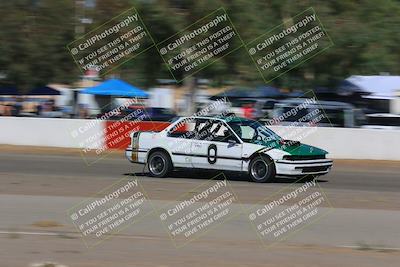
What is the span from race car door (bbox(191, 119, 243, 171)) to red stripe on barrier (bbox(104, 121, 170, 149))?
8389 millimetres

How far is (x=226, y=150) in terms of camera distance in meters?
15.6

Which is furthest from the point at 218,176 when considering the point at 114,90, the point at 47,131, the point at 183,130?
the point at 114,90

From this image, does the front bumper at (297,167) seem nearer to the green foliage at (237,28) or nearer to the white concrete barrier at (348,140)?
the white concrete barrier at (348,140)

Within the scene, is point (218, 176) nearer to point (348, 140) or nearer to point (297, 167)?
point (297, 167)

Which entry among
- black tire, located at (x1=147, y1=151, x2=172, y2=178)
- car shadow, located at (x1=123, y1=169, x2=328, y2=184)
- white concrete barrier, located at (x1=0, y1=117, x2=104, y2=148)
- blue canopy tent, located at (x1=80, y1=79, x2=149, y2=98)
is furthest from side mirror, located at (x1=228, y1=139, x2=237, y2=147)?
blue canopy tent, located at (x1=80, y1=79, x2=149, y2=98)

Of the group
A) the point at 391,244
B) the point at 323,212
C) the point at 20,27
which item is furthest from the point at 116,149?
the point at 391,244

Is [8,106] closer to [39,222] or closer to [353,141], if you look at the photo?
[353,141]

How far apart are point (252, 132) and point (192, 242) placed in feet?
24.0

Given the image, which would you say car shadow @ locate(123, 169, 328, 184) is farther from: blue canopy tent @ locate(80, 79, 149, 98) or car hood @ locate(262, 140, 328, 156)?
blue canopy tent @ locate(80, 79, 149, 98)

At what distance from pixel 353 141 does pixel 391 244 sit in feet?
47.8

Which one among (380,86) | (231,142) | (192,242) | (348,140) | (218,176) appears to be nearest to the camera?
(192,242)

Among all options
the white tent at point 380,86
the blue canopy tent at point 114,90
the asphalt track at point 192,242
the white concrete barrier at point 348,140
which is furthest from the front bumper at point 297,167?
the blue canopy tent at point 114,90

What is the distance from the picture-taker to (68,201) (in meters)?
11.6

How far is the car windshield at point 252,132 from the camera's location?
610 inches
